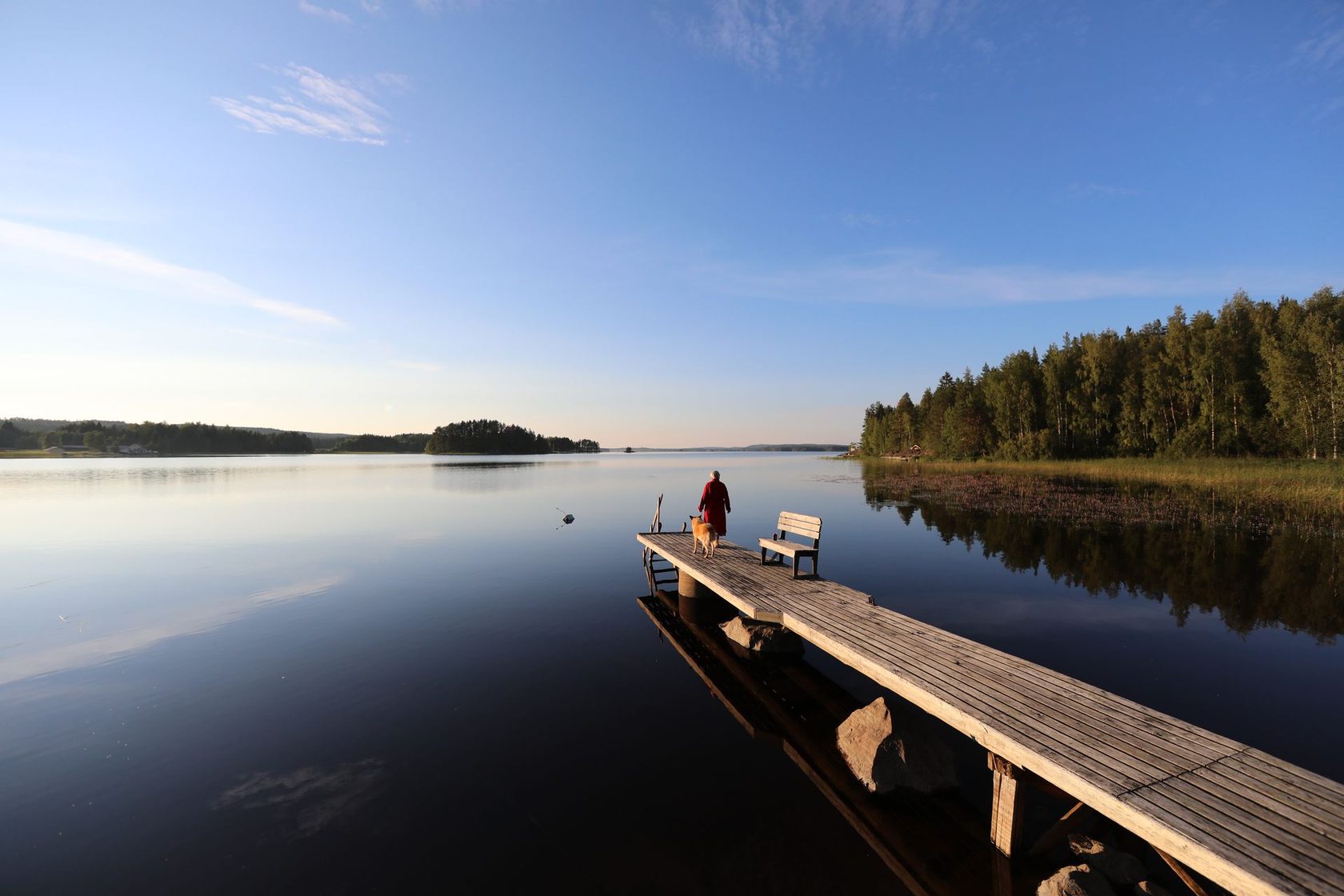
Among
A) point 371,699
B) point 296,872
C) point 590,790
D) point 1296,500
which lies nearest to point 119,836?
point 296,872

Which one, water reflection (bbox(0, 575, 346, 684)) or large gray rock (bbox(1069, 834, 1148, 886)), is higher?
large gray rock (bbox(1069, 834, 1148, 886))

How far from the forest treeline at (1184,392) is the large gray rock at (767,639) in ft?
180

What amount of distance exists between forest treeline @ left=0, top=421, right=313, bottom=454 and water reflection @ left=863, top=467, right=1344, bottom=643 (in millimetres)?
199722

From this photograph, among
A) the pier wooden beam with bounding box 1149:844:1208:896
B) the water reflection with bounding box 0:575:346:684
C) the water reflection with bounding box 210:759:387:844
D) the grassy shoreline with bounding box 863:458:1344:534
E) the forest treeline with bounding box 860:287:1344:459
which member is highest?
the forest treeline with bounding box 860:287:1344:459

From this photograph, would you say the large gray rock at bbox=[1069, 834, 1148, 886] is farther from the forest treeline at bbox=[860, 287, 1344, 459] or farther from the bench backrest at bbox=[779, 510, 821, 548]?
the forest treeline at bbox=[860, 287, 1344, 459]

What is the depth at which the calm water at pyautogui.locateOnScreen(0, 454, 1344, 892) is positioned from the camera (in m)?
5.88

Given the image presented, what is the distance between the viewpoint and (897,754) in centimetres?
690

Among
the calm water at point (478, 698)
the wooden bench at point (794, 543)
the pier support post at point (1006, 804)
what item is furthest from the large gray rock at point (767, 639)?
the pier support post at point (1006, 804)

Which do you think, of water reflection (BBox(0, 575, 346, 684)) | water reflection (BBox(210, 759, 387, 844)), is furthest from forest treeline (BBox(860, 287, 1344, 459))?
water reflection (BBox(0, 575, 346, 684))

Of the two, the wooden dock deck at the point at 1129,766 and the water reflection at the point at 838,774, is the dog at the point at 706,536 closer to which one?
the water reflection at the point at 838,774

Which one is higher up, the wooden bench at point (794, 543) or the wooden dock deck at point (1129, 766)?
the wooden bench at point (794, 543)

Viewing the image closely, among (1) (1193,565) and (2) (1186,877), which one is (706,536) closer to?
(2) (1186,877)

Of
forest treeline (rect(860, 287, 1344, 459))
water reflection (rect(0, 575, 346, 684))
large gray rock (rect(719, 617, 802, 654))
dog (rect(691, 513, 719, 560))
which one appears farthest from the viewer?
forest treeline (rect(860, 287, 1344, 459))

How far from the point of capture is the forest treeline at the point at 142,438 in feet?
476
